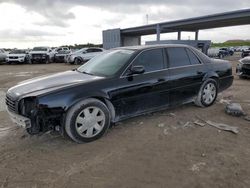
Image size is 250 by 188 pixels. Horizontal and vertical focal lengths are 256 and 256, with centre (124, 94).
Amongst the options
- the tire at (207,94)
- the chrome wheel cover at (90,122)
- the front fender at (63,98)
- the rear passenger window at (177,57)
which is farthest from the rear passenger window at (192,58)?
the front fender at (63,98)

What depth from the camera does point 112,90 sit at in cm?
451

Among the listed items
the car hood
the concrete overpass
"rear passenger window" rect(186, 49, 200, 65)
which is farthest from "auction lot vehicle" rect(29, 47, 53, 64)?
"rear passenger window" rect(186, 49, 200, 65)

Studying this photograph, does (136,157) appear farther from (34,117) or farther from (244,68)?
(244,68)

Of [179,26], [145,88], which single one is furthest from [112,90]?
[179,26]

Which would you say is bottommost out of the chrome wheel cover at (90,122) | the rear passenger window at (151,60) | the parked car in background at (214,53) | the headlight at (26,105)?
the chrome wheel cover at (90,122)

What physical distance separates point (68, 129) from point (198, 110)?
3252mm

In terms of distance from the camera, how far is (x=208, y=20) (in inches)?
1252

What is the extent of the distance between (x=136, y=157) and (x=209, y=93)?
3.32 metres

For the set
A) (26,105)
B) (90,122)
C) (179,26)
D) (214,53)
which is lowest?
(90,122)

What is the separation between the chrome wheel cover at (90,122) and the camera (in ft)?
13.7

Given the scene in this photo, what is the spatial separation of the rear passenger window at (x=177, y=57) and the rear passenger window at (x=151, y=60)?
0.25 meters

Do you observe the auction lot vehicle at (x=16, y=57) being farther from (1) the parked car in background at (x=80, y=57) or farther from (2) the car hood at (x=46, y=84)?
(2) the car hood at (x=46, y=84)

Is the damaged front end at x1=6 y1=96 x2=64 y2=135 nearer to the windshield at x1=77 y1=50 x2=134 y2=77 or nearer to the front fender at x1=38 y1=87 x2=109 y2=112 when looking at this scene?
the front fender at x1=38 y1=87 x2=109 y2=112

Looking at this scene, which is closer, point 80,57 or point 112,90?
point 112,90
